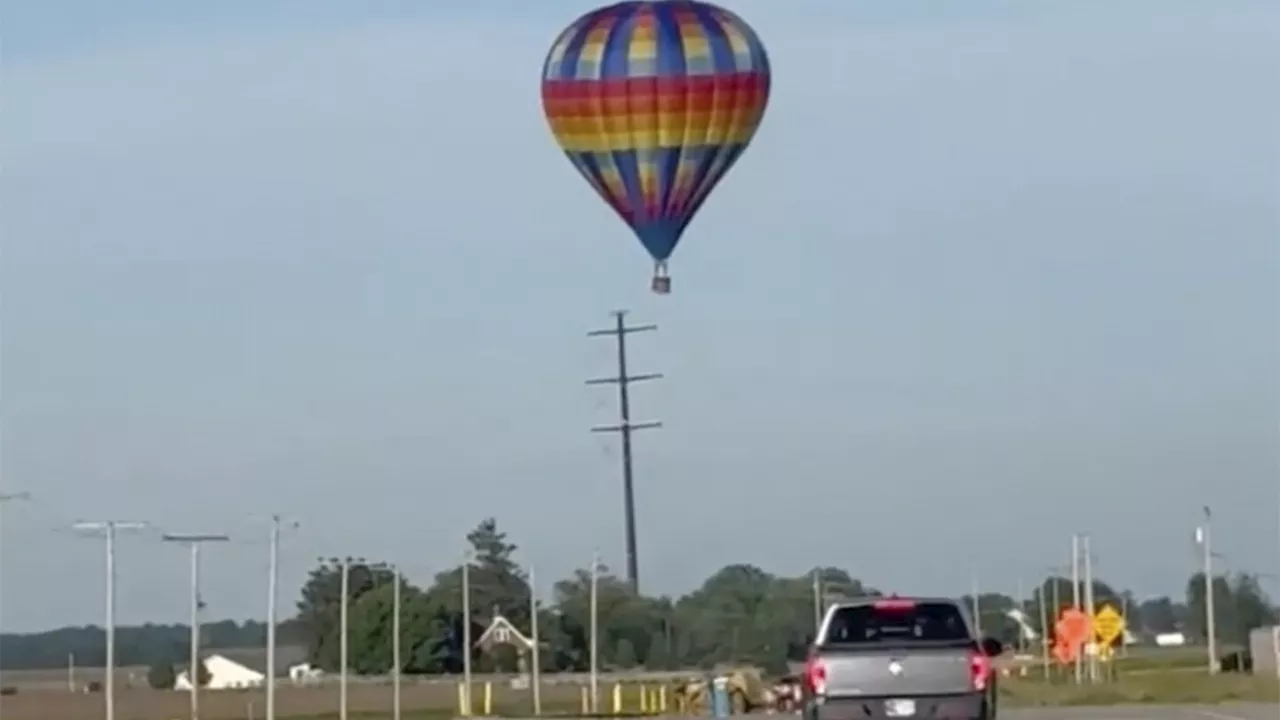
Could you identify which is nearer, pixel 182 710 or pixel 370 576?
pixel 182 710

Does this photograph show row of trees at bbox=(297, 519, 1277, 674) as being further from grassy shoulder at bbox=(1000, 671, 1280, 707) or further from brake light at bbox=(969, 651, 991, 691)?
brake light at bbox=(969, 651, 991, 691)

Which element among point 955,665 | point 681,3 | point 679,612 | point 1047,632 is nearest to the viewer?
point 955,665

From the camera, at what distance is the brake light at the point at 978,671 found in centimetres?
3338

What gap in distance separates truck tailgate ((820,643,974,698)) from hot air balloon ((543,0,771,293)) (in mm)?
22827

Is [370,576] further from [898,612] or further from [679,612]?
[898,612]

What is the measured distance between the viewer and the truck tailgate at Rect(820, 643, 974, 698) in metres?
33.2

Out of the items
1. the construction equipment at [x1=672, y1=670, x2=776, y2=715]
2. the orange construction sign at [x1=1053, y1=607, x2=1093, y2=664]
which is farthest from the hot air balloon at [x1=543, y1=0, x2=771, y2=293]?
the orange construction sign at [x1=1053, y1=607, x2=1093, y2=664]

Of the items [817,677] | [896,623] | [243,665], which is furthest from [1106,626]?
[243,665]

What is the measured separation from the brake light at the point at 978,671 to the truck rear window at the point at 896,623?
1.61 feet

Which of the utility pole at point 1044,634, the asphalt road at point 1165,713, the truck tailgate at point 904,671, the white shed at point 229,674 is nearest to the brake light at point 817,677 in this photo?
the truck tailgate at point 904,671

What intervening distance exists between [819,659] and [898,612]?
107cm

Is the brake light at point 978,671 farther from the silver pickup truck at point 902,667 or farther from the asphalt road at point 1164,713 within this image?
the asphalt road at point 1164,713

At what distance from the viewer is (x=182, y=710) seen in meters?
101

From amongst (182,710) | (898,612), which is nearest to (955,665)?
(898,612)
